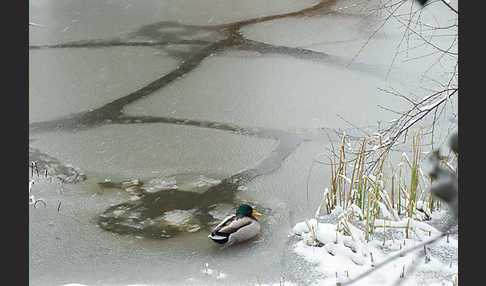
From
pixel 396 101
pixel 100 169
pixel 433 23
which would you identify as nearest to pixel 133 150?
pixel 100 169

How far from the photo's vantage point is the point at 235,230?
2279 millimetres

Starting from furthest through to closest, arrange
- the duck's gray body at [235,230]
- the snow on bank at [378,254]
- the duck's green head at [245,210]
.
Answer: the duck's green head at [245,210]
the duck's gray body at [235,230]
the snow on bank at [378,254]

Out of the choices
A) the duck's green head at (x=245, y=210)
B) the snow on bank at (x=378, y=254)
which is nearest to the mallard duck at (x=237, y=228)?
the duck's green head at (x=245, y=210)

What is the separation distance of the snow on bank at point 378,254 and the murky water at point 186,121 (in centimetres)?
8

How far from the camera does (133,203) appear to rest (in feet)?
8.82

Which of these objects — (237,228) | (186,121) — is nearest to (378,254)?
(237,228)

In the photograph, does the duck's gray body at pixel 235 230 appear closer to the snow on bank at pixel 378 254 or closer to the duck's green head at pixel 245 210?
the duck's green head at pixel 245 210

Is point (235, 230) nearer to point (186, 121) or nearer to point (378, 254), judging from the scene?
point (378, 254)

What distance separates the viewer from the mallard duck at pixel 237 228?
7.47ft

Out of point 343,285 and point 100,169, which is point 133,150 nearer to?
point 100,169

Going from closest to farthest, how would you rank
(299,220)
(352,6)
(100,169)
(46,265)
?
(46,265) → (299,220) → (100,169) → (352,6)

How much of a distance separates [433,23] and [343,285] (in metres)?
3.29

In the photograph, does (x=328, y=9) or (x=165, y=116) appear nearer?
(x=165, y=116)

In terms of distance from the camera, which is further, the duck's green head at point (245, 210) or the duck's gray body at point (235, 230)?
the duck's green head at point (245, 210)
